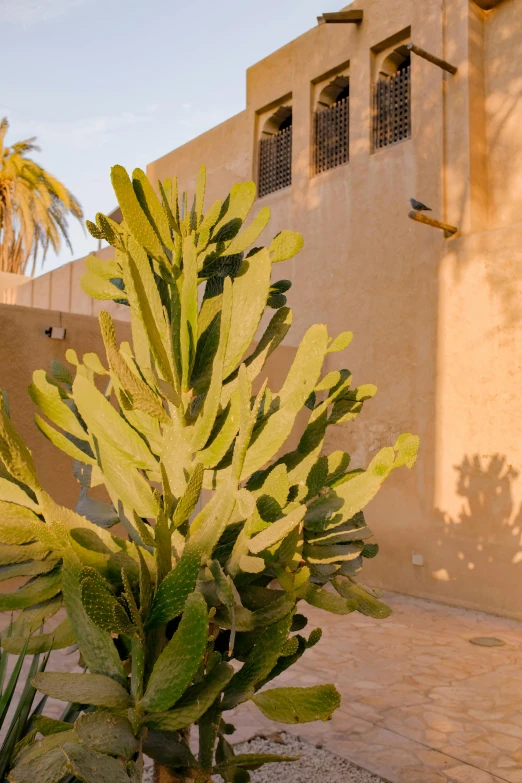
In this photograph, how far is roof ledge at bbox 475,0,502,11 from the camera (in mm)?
7121

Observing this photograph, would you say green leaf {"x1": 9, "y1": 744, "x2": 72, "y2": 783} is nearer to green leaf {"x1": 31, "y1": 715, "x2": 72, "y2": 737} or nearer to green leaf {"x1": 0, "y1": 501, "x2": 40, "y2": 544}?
green leaf {"x1": 31, "y1": 715, "x2": 72, "y2": 737}

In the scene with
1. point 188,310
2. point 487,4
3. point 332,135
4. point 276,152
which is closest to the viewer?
point 188,310

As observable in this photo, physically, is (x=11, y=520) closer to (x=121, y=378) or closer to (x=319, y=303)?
(x=121, y=378)

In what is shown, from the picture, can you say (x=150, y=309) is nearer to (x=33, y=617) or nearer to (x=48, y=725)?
(x=33, y=617)

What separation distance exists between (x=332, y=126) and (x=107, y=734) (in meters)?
8.39

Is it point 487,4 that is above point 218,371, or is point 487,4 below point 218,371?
above

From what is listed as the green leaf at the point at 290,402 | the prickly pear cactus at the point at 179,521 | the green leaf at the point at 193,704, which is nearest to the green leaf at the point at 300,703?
the prickly pear cactus at the point at 179,521

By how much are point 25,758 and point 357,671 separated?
3.88 m

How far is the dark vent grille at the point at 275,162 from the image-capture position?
9.34 m

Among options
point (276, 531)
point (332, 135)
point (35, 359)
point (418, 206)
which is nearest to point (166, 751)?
point (276, 531)

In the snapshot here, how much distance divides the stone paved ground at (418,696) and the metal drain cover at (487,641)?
2.4 inches

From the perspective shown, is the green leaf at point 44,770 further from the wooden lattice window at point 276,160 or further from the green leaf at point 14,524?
the wooden lattice window at point 276,160

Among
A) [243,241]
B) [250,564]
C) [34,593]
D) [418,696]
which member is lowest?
[418,696]

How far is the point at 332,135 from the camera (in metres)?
8.55
